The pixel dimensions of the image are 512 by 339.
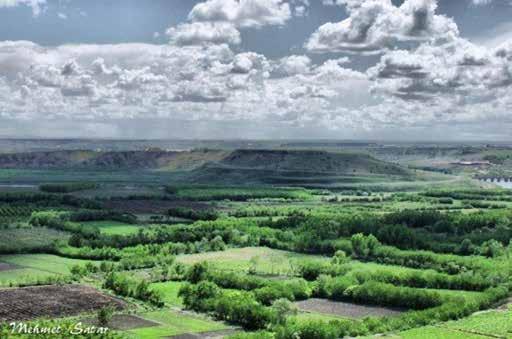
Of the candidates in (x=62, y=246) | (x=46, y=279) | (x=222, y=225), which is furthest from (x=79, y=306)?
(x=222, y=225)

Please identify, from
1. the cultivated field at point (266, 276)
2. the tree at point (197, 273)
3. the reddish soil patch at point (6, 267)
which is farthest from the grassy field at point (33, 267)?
the tree at point (197, 273)

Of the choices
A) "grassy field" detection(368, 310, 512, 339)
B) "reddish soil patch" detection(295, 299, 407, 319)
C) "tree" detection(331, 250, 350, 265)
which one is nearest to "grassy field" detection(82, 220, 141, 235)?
"tree" detection(331, 250, 350, 265)

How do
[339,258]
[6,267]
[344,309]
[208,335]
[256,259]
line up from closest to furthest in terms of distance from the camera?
1. [208,335]
2. [344,309]
3. [6,267]
4. [256,259]
5. [339,258]

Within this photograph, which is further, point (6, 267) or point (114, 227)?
point (114, 227)

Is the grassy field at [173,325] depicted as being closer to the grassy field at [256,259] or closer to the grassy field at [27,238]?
the grassy field at [256,259]

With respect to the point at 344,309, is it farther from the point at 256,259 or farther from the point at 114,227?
the point at 114,227

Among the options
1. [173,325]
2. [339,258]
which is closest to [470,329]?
[173,325]

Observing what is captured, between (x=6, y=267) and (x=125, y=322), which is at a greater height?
(x=125, y=322)

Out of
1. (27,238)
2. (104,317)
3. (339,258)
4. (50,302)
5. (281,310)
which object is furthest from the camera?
(27,238)
